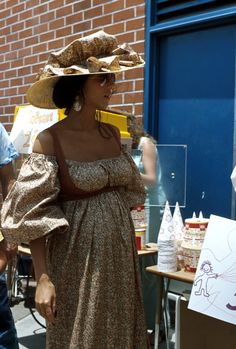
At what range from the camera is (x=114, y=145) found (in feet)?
7.61

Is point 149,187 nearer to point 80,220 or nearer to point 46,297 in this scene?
point 80,220

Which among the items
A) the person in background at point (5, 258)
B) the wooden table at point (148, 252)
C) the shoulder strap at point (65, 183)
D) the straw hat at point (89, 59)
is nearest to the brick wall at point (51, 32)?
the wooden table at point (148, 252)

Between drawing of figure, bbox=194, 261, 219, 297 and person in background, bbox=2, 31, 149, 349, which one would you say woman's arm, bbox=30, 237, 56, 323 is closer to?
person in background, bbox=2, 31, 149, 349

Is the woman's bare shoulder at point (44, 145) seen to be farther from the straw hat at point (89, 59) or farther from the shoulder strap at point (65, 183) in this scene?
the straw hat at point (89, 59)

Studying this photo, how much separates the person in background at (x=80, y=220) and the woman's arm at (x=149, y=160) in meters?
1.45

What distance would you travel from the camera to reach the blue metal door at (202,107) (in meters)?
3.63

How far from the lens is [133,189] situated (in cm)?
238

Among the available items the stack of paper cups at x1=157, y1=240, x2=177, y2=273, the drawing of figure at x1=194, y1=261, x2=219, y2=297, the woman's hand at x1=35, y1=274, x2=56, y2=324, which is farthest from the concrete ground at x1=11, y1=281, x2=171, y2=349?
the woman's hand at x1=35, y1=274, x2=56, y2=324

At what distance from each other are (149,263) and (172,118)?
1.16 meters

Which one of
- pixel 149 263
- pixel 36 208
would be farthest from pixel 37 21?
pixel 36 208

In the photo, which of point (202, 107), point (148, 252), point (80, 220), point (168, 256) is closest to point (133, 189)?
point (80, 220)

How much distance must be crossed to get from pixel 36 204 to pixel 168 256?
1172mm

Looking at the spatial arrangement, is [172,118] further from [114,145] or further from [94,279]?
[94,279]

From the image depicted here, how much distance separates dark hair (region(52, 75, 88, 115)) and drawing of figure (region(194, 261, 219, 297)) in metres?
1.07
